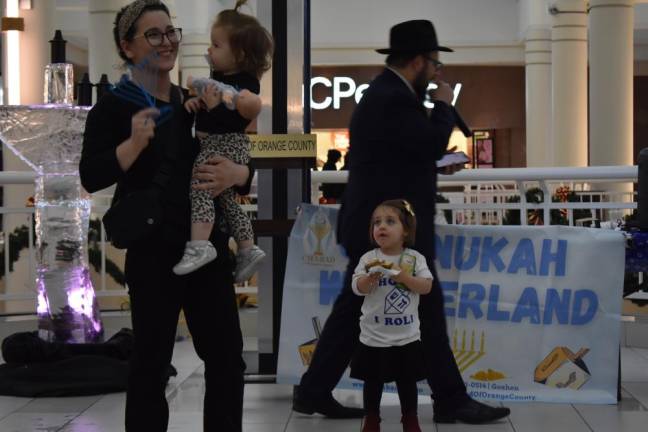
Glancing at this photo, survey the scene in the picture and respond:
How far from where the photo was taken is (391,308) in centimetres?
434

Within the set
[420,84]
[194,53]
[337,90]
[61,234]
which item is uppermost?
[194,53]

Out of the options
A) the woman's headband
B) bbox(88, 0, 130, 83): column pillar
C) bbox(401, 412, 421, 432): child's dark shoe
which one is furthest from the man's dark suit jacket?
bbox(88, 0, 130, 83): column pillar

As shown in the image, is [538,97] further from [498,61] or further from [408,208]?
[408,208]

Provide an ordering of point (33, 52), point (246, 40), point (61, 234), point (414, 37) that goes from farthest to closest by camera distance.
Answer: point (33, 52) < point (61, 234) < point (414, 37) < point (246, 40)

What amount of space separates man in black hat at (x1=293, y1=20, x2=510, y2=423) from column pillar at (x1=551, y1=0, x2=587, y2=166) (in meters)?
14.0

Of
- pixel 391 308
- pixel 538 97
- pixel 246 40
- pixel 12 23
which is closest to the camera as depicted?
pixel 246 40

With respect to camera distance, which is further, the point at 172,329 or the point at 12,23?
the point at 12,23

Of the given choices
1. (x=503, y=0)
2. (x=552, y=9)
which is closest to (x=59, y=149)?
(x=552, y=9)

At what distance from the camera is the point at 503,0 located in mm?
23641

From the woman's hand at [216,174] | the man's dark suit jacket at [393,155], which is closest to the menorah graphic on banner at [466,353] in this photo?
the man's dark suit jacket at [393,155]

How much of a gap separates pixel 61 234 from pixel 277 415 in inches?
64.4

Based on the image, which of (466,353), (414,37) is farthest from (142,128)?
(466,353)

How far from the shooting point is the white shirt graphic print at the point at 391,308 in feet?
14.2

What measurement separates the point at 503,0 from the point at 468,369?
19.2m
